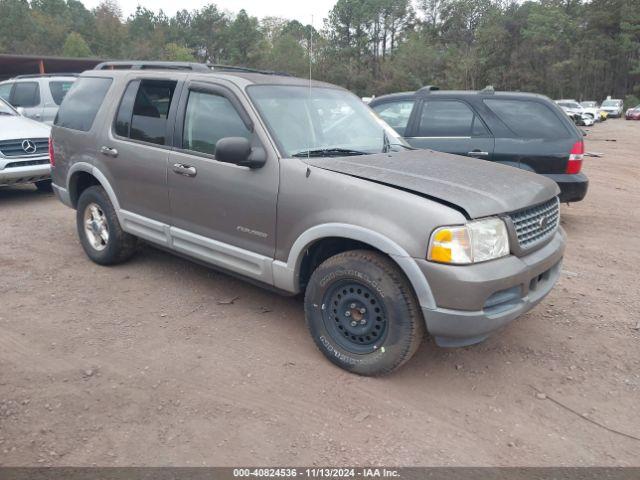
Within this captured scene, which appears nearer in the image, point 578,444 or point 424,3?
point 578,444

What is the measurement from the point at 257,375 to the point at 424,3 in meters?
98.8

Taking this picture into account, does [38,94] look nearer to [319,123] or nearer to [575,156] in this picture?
[319,123]

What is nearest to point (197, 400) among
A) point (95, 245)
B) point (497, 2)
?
point (95, 245)

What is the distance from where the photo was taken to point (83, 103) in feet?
17.3

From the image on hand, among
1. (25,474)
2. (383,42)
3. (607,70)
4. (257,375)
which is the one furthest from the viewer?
(383,42)

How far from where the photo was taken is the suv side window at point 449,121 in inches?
273

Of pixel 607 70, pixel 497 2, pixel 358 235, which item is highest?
pixel 497 2

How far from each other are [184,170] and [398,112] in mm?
4251

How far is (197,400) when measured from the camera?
10.2 ft

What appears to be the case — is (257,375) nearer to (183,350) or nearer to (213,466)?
(183,350)

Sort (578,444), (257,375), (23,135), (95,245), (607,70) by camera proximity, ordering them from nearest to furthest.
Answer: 1. (578,444)
2. (257,375)
3. (95,245)
4. (23,135)
5. (607,70)

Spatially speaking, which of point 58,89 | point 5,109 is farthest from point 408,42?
point 5,109

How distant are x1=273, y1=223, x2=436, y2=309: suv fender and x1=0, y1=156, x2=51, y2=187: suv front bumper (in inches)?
231

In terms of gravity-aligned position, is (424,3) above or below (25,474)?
above
